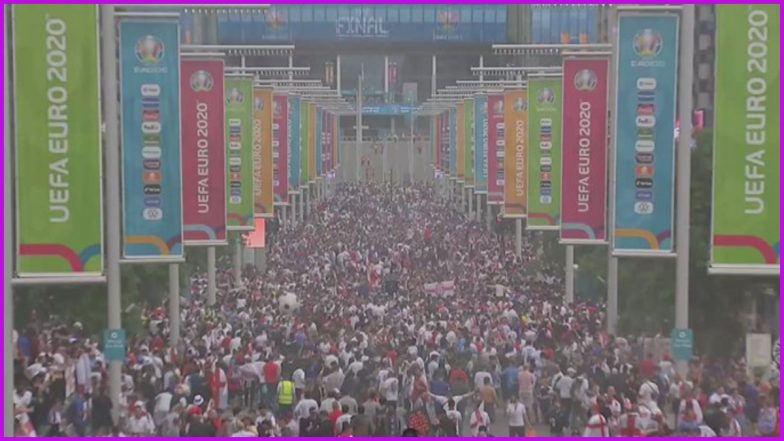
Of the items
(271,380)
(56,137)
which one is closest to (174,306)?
(271,380)

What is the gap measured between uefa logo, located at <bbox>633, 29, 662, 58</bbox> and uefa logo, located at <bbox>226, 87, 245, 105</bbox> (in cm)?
994

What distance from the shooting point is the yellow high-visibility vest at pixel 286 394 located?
1819 centimetres

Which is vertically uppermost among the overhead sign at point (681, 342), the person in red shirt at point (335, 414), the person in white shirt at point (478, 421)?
the overhead sign at point (681, 342)

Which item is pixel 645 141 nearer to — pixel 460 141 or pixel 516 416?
pixel 516 416

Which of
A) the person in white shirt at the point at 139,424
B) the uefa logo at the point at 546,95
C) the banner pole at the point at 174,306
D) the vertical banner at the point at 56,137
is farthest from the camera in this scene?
the uefa logo at the point at 546,95

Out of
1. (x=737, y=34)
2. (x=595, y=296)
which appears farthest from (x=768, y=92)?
(x=595, y=296)

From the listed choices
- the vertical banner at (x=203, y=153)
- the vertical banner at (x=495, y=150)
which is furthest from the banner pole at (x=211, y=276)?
the vertical banner at (x=203, y=153)

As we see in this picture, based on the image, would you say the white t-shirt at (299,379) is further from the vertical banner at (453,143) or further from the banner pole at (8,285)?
the vertical banner at (453,143)

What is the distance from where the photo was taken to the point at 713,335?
2275 centimetres

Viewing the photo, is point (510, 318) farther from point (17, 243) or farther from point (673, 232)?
point (17, 243)

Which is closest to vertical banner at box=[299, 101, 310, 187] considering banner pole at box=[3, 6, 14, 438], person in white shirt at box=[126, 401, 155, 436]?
person in white shirt at box=[126, 401, 155, 436]

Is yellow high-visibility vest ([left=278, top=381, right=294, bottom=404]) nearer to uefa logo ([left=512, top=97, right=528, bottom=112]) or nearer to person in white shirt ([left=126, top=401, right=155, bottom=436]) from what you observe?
person in white shirt ([left=126, top=401, right=155, bottom=436])

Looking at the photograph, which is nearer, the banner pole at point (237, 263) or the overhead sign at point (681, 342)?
the overhead sign at point (681, 342)

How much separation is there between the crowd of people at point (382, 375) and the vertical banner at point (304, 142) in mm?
10413
